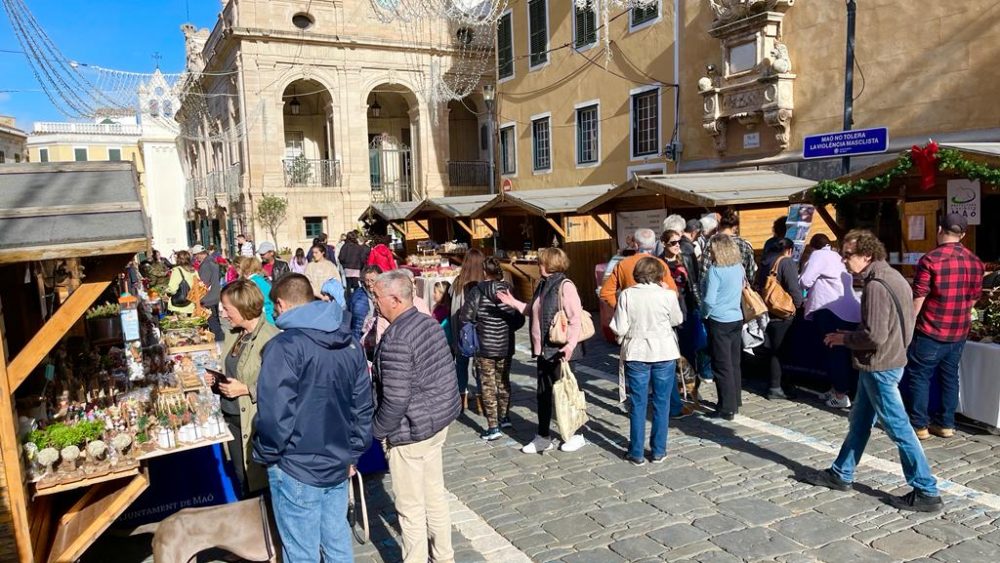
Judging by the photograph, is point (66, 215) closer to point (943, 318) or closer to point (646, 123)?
point (943, 318)

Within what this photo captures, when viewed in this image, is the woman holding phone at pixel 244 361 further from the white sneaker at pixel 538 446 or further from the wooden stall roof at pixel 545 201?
the wooden stall roof at pixel 545 201

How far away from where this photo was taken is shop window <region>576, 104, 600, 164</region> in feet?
61.5

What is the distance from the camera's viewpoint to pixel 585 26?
18672 millimetres

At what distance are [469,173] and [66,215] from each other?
28.3 m

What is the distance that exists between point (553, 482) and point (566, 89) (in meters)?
15.7

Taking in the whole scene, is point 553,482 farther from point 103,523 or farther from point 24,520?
point 24,520

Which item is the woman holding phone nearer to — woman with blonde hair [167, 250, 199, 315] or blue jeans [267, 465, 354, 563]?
blue jeans [267, 465, 354, 563]

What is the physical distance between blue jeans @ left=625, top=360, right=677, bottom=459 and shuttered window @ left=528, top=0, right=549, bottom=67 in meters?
16.3

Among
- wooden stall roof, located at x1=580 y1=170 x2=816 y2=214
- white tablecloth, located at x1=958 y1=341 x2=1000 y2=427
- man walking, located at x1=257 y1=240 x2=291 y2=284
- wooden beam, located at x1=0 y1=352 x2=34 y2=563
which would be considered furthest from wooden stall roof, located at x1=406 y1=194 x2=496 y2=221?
wooden beam, located at x1=0 y1=352 x2=34 y2=563

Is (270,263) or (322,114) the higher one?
(322,114)

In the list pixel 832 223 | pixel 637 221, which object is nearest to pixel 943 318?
pixel 832 223

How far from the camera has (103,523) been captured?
3.96 metres

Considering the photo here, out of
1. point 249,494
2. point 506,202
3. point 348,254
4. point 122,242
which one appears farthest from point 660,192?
point 122,242

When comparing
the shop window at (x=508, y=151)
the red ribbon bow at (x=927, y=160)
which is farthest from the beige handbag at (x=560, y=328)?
the shop window at (x=508, y=151)
